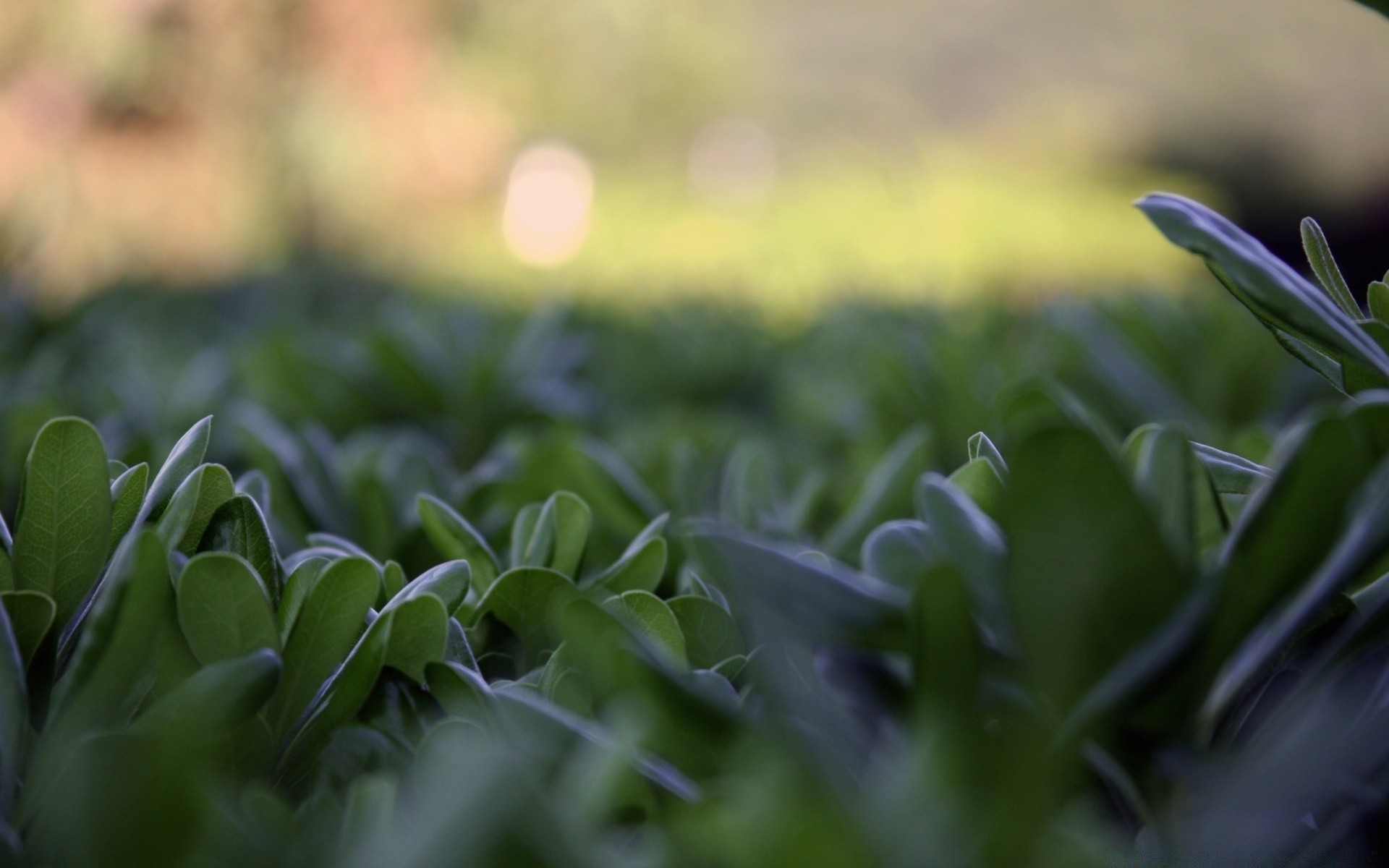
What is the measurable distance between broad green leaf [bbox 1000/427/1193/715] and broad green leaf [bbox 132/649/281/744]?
0.32 m

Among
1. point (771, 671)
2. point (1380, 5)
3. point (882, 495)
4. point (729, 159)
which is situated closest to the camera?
point (771, 671)

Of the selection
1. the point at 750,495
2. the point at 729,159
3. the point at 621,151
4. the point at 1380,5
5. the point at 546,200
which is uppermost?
the point at 621,151

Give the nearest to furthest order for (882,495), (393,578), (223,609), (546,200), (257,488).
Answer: (223,609) < (393,578) < (257,488) < (882,495) < (546,200)

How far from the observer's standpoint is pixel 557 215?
19312 mm

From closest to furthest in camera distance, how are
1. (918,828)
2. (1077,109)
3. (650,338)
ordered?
(918,828) < (650,338) < (1077,109)

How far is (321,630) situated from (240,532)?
0.09 m

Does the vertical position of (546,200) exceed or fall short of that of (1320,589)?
it falls short

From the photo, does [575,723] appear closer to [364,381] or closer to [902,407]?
[902,407]

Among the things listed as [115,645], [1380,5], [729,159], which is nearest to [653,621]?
[115,645]

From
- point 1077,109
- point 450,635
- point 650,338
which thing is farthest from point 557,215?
point 450,635

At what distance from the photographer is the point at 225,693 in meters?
0.51

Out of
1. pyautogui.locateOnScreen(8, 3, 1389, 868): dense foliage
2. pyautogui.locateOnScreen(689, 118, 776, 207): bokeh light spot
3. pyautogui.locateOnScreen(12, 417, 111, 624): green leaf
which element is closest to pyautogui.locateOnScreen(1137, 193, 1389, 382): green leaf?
pyautogui.locateOnScreen(8, 3, 1389, 868): dense foliage

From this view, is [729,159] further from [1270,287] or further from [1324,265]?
[1270,287]

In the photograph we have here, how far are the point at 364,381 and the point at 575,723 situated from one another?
4.42ft
